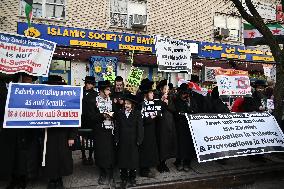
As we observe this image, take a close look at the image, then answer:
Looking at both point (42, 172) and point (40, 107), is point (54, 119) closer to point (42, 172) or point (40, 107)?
point (40, 107)

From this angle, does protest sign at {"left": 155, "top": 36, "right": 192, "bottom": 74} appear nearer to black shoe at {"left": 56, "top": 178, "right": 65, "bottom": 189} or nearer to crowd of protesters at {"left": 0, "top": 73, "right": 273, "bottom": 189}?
→ crowd of protesters at {"left": 0, "top": 73, "right": 273, "bottom": 189}

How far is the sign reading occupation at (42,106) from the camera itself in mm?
4738

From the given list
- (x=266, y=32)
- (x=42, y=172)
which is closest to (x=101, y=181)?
(x=42, y=172)

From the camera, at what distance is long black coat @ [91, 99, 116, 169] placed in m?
5.30

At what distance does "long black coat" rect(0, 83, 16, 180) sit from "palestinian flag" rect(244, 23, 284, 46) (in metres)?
8.58

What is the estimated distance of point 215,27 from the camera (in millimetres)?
18203

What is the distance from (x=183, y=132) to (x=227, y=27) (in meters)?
14.3

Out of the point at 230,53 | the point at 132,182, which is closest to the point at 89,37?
the point at 230,53

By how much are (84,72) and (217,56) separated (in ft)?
27.9

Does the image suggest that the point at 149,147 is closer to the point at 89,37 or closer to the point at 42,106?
the point at 42,106

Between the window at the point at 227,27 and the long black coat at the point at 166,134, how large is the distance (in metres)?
13.2

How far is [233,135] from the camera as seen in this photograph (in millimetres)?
6215

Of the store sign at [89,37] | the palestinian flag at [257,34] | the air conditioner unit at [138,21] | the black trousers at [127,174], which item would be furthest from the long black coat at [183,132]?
the air conditioner unit at [138,21]

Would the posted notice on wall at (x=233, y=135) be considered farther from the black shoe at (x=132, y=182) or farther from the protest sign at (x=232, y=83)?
the black shoe at (x=132, y=182)
